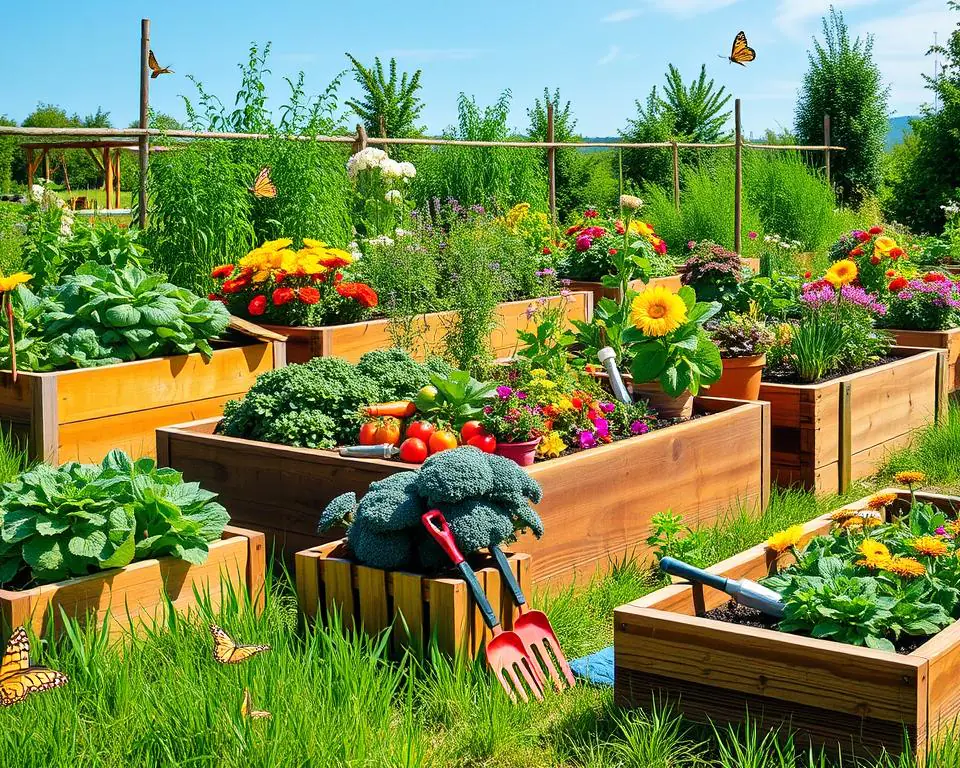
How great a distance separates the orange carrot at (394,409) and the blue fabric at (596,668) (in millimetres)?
1295

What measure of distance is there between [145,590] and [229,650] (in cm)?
63

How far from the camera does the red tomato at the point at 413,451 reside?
412 centimetres

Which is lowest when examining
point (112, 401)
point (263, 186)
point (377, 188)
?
point (112, 401)

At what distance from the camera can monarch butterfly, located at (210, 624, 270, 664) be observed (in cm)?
286

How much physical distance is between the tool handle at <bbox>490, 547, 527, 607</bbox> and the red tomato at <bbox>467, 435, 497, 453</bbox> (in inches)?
33.4

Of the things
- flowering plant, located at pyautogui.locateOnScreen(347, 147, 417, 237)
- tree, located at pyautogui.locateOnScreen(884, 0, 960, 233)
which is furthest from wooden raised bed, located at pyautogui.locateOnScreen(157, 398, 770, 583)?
tree, located at pyautogui.locateOnScreen(884, 0, 960, 233)

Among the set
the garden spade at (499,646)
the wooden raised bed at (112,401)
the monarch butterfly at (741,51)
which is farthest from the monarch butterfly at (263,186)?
the monarch butterfly at (741,51)

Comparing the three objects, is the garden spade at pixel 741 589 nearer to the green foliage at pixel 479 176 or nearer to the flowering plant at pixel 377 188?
the flowering plant at pixel 377 188

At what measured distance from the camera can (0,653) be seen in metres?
3.17

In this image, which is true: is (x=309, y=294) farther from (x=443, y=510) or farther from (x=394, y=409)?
(x=443, y=510)

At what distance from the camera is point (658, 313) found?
16.0 ft

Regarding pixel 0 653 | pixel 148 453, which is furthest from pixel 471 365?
pixel 0 653

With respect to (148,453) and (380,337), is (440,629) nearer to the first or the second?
(148,453)

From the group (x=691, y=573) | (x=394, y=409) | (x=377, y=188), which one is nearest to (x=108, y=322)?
(x=394, y=409)
